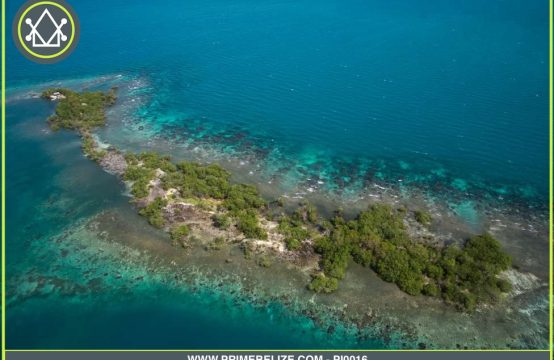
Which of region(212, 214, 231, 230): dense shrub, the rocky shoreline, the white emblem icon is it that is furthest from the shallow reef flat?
the white emblem icon

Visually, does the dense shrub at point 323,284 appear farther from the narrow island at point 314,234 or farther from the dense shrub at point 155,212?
the dense shrub at point 155,212

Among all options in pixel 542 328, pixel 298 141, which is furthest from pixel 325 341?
pixel 298 141

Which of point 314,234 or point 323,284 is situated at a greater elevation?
point 314,234

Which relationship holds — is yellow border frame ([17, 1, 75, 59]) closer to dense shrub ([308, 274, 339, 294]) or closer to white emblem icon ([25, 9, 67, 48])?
white emblem icon ([25, 9, 67, 48])

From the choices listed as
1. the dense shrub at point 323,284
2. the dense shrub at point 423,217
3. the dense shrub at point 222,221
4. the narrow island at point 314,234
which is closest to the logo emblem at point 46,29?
the narrow island at point 314,234

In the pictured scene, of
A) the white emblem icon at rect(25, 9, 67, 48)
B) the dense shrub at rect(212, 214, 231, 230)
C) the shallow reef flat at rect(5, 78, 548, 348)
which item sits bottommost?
the shallow reef flat at rect(5, 78, 548, 348)

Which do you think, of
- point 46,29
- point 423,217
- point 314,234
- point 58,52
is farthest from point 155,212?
point 58,52

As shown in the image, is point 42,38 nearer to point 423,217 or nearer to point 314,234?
point 314,234
